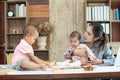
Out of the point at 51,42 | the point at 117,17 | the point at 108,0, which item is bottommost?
the point at 51,42

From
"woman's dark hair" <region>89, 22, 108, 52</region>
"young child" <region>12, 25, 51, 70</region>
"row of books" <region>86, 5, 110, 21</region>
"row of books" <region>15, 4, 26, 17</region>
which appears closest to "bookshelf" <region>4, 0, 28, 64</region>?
"row of books" <region>15, 4, 26, 17</region>

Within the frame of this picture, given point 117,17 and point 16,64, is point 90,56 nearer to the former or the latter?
point 16,64

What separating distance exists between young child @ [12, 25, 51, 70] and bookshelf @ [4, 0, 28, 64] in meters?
2.90

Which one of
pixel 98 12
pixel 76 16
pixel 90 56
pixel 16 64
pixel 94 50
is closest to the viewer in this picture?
pixel 16 64

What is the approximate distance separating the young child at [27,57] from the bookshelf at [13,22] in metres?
2.90

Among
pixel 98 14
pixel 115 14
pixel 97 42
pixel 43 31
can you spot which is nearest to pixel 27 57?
pixel 97 42

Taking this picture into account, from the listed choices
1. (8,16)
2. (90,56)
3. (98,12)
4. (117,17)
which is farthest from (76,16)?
(90,56)

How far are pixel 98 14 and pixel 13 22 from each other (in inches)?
71.2

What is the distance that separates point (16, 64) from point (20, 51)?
12cm

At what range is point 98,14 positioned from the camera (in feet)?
15.4

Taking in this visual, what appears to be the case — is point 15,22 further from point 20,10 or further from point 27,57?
point 27,57

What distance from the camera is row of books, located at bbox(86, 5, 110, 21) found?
4668 mm

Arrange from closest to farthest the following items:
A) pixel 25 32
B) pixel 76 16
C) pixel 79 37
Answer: pixel 25 32 < pixel 79 37 < pixel 76 16

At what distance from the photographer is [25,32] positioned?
1903 millimetres
